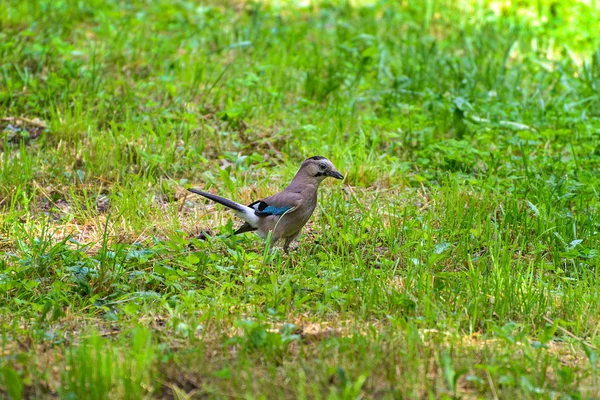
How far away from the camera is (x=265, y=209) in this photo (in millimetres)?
5523

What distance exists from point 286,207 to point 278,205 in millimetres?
80

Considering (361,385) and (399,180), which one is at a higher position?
(361,385)

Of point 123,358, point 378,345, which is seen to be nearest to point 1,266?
point 123,358

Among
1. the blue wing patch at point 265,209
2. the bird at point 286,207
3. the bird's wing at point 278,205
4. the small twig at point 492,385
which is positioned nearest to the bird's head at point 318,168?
the bird at point 286,207

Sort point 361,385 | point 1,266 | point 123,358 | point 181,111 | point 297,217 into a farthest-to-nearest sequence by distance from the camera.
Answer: point 181,111 < point 297,217 < point 1,266 < point 123,358 < point 361,385

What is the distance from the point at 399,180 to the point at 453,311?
2.34m

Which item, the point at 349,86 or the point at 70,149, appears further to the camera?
the point at 349,86

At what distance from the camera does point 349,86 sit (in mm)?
8117

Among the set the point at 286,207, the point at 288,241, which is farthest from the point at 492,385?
the point at 288,241

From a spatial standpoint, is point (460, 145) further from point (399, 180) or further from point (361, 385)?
point (361, 385)

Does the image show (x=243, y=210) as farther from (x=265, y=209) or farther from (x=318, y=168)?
(x=318, y=168)

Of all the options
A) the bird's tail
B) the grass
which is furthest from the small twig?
the bird's tail

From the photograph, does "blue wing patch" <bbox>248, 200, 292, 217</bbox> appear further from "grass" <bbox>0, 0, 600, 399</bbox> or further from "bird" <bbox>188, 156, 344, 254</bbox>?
"grass" <bbox>0, 0, 600, 399</bbox>

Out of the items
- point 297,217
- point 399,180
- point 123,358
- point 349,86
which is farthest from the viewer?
point 349,86
